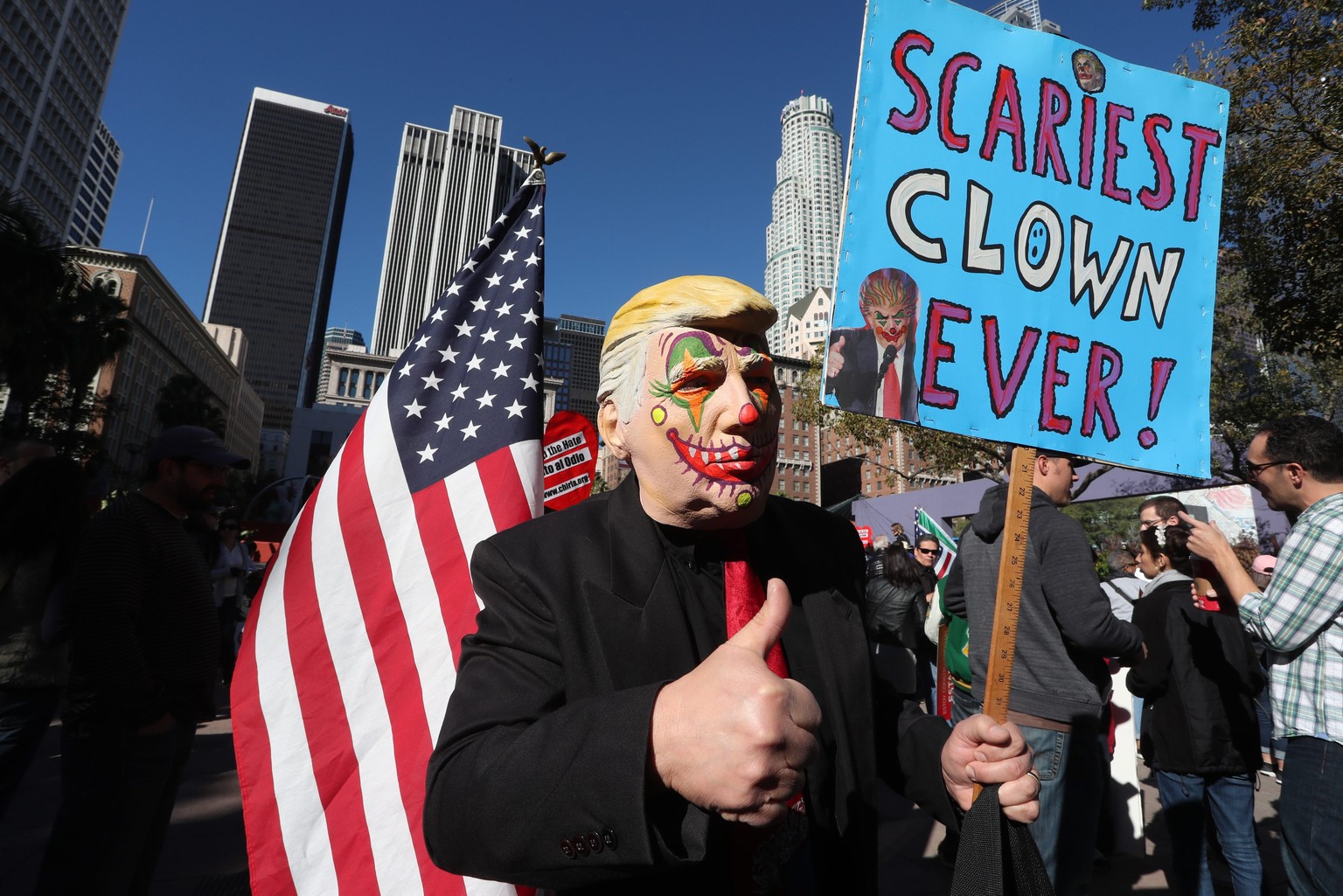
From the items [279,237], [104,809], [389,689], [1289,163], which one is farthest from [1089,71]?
[279,237]

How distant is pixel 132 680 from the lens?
2.48m

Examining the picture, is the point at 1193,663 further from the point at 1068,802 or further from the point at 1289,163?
the point at 1289,163

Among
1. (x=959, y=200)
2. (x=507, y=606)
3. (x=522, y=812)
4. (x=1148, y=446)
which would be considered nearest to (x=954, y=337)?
(x=959, y=200)

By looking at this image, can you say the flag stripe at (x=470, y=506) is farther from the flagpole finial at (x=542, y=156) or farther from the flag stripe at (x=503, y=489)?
the flagpole finial at (x=542, y=156)

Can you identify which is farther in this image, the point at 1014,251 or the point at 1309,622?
the point at 1309,622

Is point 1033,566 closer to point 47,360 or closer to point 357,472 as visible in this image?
point 357,472

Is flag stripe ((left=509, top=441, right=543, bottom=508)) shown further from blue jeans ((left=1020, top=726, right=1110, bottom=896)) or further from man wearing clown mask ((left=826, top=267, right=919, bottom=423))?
blue jeans ((left=1020, top=726, right=1110, bottom=896))

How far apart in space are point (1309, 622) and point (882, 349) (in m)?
1.88

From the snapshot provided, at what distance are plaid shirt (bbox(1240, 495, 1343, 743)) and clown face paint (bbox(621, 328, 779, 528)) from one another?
215 cm

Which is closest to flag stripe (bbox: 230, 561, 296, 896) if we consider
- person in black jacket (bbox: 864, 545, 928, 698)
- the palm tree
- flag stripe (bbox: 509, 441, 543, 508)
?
flag stripe (bbox: 509, 441, 543, 508)

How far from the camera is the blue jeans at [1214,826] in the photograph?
3.13 metres

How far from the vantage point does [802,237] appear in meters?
158

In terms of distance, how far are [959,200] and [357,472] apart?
1.92m

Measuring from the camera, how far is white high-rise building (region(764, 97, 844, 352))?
6166 inches
